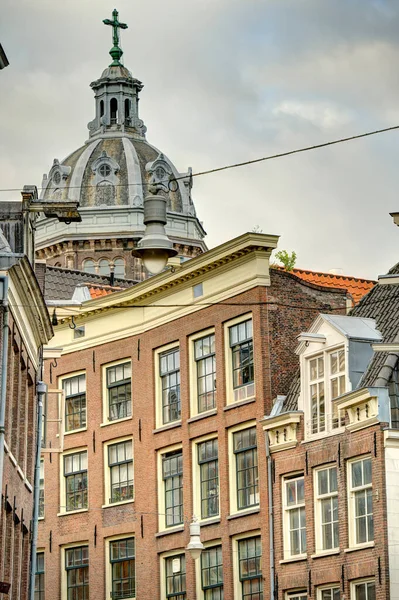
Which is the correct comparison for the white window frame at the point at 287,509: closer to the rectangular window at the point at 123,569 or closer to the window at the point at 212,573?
the window at the point at 212,573

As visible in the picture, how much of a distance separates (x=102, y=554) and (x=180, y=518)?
10.1 feet

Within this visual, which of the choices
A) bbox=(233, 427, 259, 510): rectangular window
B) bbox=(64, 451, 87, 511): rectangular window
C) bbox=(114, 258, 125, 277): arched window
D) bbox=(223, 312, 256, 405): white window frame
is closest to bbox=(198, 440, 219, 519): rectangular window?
bbox=(233, 427, 259, 510): rectangular window

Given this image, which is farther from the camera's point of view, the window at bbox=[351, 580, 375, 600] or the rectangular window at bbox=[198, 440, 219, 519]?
the rectangular window at bbox=[198, 440, 219, 519]

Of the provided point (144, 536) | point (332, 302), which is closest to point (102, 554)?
point (144, 536)

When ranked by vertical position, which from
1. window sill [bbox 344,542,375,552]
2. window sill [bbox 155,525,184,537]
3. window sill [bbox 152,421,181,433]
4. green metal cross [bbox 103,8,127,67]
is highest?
green metal cross [bbox 103,8,127,67]

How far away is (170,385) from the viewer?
154ft

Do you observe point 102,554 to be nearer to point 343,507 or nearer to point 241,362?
point 241,362

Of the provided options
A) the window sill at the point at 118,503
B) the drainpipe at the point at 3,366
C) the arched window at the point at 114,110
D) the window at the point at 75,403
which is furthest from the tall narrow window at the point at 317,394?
the arched window at the point at 114,110

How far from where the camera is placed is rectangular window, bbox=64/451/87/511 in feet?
159

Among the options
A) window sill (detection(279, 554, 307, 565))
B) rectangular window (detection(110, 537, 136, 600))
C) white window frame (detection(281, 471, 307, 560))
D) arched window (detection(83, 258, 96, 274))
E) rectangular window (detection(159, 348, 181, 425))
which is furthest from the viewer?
arched window (detection(83, 258, 96, 274))

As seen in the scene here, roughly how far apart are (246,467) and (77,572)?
273 inches

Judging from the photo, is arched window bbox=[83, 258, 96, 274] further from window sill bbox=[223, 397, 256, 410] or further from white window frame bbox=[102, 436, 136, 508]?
window sill bbox=[223, 397, 256, 410]

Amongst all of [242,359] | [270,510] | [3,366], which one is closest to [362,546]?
[270,510]

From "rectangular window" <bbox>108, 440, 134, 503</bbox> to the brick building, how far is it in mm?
41
